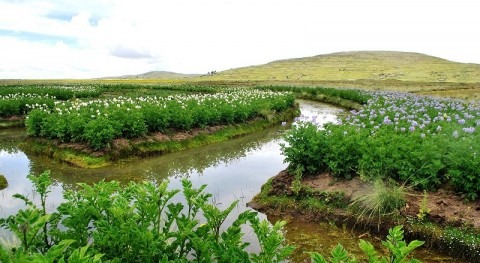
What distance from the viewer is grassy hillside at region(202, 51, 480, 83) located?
8369 centimetres

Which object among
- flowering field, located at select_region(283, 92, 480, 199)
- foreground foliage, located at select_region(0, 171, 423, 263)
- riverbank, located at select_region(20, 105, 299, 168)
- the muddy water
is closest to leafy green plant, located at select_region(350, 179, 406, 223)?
flowering field, located at select_region(283, 92, 480, 199)

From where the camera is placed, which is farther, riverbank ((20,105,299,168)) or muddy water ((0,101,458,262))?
riverbank ((20,105,299,168))

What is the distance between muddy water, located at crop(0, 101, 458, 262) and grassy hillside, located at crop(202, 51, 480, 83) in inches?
2658

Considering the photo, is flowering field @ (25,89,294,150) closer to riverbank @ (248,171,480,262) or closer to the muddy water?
the muddy water

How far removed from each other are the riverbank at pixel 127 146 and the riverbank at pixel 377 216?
18.7 ft

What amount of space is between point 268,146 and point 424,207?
9025mm

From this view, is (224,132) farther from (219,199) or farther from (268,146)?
(219,199)

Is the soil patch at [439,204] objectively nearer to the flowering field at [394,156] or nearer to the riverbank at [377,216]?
the riverbank at [377,216]

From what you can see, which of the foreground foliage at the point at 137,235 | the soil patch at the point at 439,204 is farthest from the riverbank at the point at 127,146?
the foreground foliage at the point at 137,235

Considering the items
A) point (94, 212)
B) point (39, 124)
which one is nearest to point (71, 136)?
point (39, 124)

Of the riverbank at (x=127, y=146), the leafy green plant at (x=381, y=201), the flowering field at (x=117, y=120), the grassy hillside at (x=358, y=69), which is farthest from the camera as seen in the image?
the grassy hillside at (x=358, y=69)

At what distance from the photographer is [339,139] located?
342 inches

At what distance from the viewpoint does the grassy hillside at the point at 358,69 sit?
275 ft

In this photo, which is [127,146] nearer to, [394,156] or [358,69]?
[394,156]
